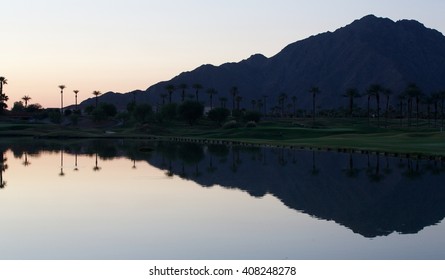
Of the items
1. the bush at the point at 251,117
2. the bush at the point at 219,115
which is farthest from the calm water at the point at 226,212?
the bush at the point at 219,115

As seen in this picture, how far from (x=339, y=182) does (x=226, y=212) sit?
711 inches

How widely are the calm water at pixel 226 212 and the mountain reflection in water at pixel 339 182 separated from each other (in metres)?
0.11

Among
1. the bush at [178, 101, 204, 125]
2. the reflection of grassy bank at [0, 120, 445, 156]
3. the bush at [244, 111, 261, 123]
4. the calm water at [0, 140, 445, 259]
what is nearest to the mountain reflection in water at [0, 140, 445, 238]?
the calm water at [0, 140, 445, 259]

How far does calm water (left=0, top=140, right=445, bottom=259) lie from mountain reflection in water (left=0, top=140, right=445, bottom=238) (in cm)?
11

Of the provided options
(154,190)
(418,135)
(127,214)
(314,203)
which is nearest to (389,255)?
(314,203)

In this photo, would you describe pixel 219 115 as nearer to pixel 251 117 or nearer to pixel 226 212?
pixel 251 117

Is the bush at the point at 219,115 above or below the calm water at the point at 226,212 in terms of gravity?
above

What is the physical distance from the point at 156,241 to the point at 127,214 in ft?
25.9

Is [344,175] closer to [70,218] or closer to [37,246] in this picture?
[70,218]

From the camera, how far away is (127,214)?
113 ft

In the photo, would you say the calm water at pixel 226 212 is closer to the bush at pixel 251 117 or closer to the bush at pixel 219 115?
the bush at pixel 251 117

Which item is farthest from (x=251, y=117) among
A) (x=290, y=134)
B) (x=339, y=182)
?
(x=339, y=182)

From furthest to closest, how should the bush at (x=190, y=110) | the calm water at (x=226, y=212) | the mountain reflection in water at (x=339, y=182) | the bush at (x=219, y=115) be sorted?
1. the bush at (x=190, y=110)
2. the bush at (x=219, y=115)
3. the mountain reflection in water at (x=339, y=182)
4. the calm water at (x=226, y=212)

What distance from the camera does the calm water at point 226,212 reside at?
25.5 meters
